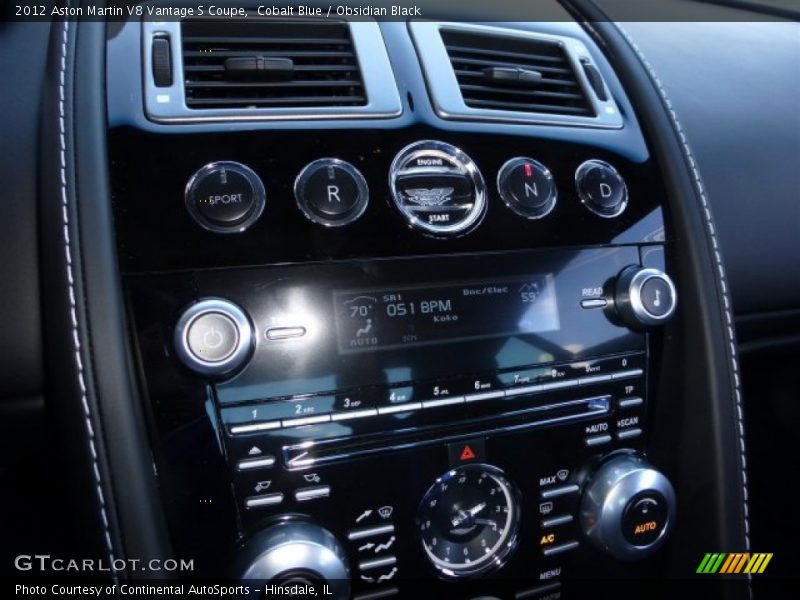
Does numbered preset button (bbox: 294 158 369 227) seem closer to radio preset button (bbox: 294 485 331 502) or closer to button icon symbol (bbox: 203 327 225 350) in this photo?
button icon symbol (bbox: 203 327 225 350)

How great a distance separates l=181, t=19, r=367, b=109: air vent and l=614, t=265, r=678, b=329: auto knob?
543 mm

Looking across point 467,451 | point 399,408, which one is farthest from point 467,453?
point 399,408

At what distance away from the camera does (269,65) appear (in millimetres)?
1104

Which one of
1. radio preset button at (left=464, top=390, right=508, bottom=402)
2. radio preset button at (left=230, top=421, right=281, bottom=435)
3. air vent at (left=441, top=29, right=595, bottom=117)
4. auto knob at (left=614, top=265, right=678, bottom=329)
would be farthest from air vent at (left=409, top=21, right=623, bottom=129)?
radio preset button at (left=230, top=421, right=281, bottom=435)

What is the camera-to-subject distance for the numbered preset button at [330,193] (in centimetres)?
104

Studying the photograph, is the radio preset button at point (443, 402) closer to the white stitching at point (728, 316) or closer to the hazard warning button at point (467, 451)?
the hazard warning button at point (467, 451)

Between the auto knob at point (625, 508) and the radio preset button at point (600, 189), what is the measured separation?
A: 0.44m

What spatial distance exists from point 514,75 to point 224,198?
0.61 m

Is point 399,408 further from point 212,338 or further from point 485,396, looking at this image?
point 212,338

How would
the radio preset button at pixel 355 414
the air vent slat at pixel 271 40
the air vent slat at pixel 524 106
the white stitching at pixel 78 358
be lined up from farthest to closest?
the air vent slat at pixel 524 106
the air vent slat at pixel 271 40
the radio preset button at pixel 355 414
the white stitching at pixel 78 358

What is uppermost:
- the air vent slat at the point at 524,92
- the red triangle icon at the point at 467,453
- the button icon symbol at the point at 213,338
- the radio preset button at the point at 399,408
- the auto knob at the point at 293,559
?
the air vent slat at the point at 524,92

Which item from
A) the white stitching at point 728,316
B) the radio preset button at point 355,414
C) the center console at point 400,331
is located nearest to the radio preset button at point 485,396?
the center console at point 400,331

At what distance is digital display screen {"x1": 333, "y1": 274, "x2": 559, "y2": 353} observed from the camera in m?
1.05

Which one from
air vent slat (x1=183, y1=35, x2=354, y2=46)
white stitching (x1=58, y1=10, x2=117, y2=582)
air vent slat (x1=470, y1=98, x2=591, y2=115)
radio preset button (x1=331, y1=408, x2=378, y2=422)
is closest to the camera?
white stitching (x1=58, y1=10, x2=117, y2=582)
